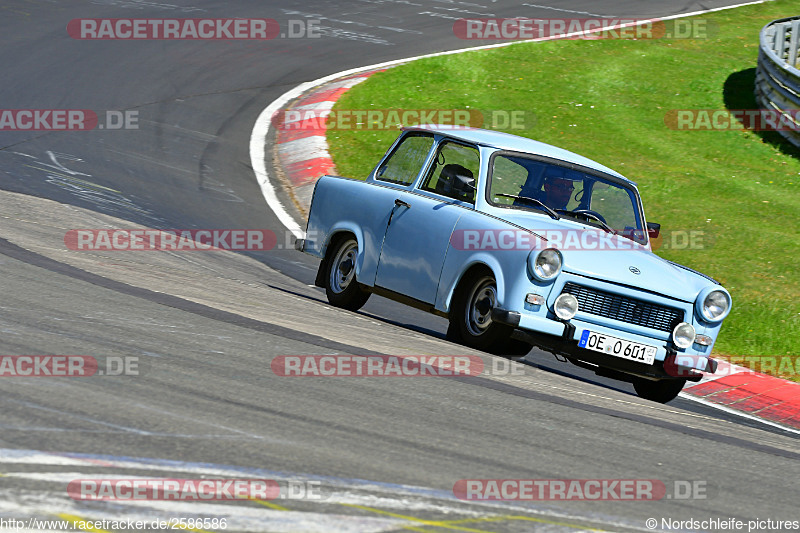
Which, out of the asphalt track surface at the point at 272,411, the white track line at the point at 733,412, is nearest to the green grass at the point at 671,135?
the white track line at the point at 733,412

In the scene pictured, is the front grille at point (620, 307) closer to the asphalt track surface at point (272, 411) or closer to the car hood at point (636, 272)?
the car hood at point (636, 272)

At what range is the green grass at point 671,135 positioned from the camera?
12.2 meters

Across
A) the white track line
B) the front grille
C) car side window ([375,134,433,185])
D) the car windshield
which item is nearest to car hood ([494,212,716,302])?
the front grille

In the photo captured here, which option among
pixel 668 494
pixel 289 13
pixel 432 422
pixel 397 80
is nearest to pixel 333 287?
pixel 432 422

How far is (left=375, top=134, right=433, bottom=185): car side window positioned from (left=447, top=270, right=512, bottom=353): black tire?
1.48 m

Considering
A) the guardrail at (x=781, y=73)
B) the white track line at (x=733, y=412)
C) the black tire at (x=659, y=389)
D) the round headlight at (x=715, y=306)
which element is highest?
the guardrail at (x=781, y=73)

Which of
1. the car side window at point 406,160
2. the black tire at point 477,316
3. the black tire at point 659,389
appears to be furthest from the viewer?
the car side window at point 406,160

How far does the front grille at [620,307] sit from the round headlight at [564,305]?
0.07 meters

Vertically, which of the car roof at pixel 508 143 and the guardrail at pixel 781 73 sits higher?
the guardrail at pixel 781 73

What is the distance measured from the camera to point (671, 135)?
60.7 feet

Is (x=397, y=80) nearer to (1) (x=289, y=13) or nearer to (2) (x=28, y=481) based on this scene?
(1) (x=289, y=13)

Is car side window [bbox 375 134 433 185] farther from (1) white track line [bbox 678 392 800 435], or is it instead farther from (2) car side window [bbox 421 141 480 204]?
(1) white track line [bbox 678 392 800 435]

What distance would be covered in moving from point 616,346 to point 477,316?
1001 millimetres

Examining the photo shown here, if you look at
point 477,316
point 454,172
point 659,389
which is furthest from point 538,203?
point 659,389
